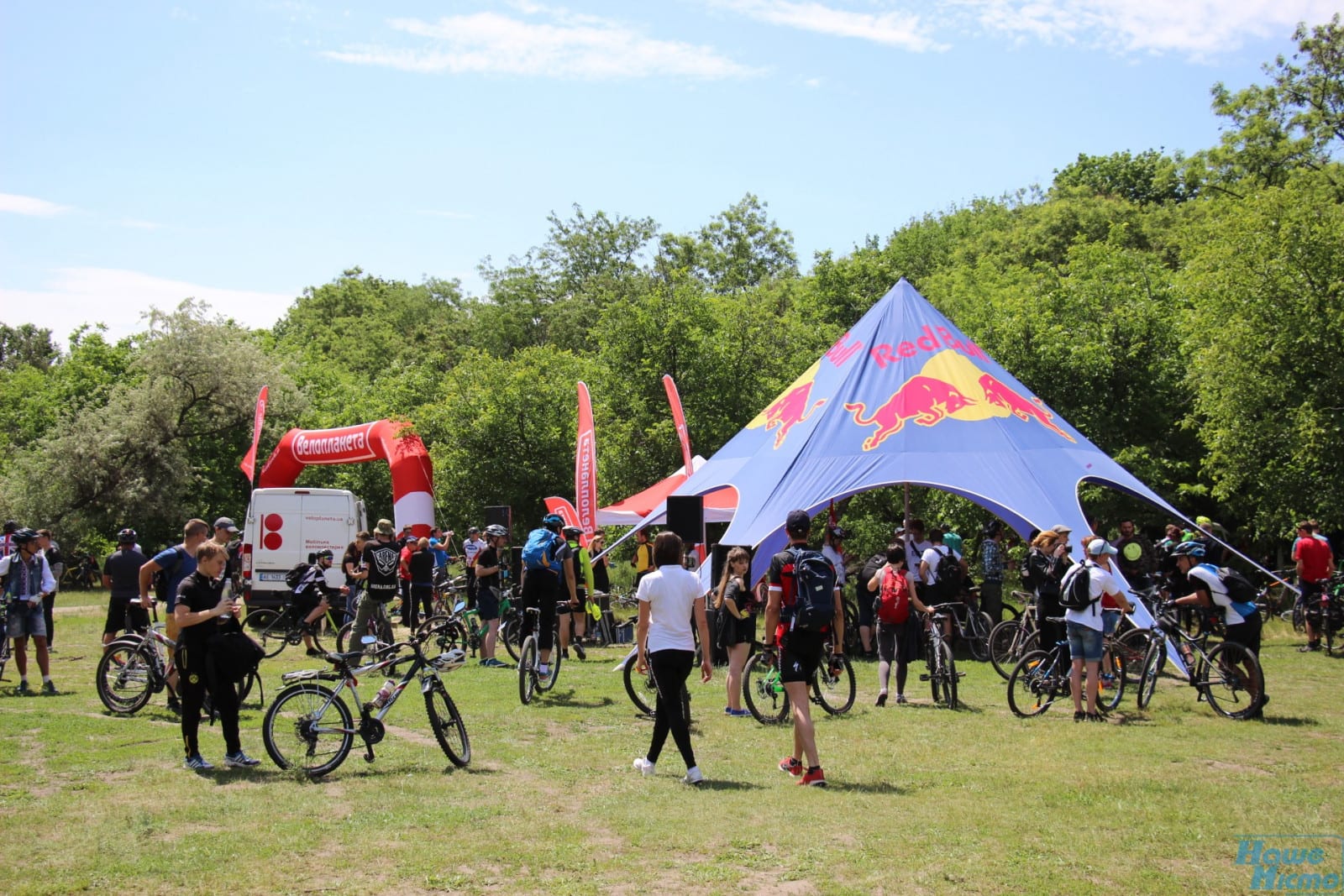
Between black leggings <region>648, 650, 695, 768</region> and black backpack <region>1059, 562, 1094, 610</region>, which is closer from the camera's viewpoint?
black leggings <region>648, 650, 695, 768</region>

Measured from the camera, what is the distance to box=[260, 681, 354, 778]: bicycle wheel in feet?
25.8

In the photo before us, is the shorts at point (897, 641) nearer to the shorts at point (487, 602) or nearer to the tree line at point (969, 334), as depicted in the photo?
the shorts at point (487, 602)

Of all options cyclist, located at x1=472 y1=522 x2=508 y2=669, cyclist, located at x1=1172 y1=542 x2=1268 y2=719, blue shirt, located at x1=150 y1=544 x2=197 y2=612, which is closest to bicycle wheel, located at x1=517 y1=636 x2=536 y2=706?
cyclist, located at x1=472 y1=522 x2=508 y2=669

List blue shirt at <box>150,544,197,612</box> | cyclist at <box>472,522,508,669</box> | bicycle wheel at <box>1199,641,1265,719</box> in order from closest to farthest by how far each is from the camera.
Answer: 1. bicycle wheel at <box>1199,641,1265,719</box>
2. blue shirt at <box>150,544,197,612</box>
3. cyclist at <box>472,522,508,669</box>

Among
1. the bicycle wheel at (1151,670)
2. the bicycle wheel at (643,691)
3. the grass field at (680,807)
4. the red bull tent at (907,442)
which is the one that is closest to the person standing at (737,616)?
the grass field at (680,807)

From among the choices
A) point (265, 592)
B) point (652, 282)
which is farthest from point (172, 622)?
point (652, 282)

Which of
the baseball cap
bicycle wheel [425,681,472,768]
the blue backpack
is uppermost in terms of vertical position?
the baseball cap

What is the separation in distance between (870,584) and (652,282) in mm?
42534

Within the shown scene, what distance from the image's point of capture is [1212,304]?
72.7 ft

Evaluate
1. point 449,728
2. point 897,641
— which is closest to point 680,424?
point 897,641

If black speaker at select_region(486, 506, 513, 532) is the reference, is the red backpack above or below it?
below

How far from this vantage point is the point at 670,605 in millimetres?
8047

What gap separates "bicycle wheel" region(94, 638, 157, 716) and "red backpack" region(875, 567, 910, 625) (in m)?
6.92

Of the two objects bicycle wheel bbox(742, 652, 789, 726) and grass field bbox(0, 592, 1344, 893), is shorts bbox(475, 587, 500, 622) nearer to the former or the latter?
grass field bbox(0, 592, 1344, 893)
